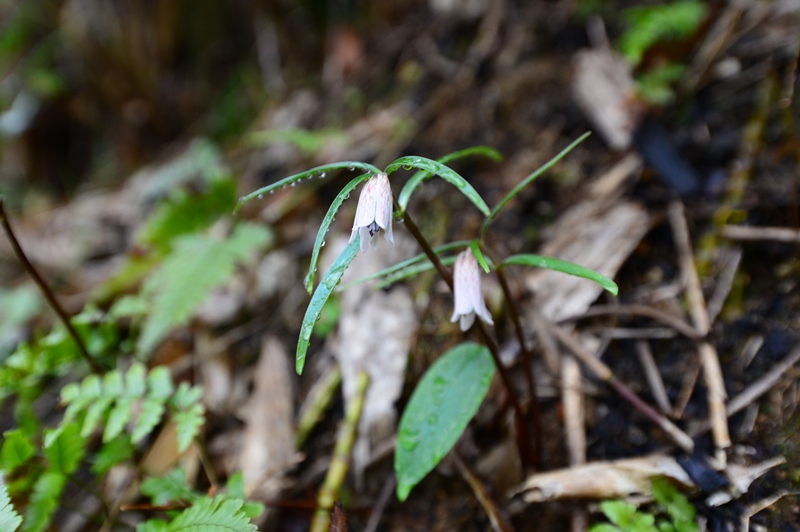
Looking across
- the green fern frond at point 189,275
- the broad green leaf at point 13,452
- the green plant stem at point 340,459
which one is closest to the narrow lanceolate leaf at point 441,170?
the green plant stem at point 340,459

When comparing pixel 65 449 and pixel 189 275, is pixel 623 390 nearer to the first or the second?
pixel 65 449

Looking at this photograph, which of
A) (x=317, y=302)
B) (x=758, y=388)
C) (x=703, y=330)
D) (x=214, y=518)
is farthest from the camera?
(x=703, y=330)

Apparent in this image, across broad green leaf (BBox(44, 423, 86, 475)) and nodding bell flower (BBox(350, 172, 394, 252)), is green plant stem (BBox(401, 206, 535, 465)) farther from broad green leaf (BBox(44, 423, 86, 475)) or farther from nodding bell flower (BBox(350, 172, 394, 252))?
broad green leaf (BBox(44, 423, 86, 475))

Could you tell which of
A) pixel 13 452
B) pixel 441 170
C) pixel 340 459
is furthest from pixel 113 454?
pixel 441 170

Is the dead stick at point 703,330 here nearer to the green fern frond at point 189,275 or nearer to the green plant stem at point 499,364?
the green plant stem at point 499,364

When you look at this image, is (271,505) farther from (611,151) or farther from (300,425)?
(611,151)

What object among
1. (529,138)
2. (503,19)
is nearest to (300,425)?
(529,138)
